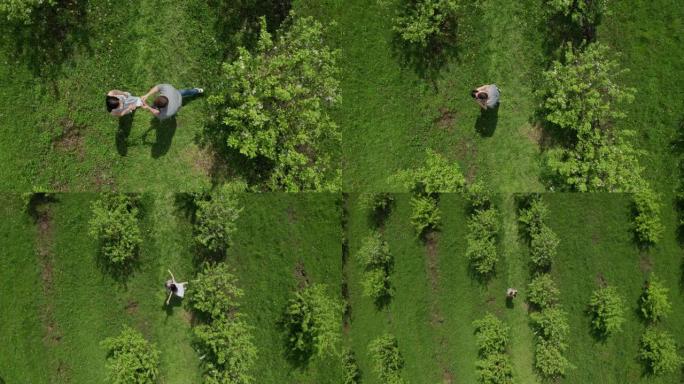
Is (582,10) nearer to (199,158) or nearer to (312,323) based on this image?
(199,158)

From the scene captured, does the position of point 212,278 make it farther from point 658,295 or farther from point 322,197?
point 658,295

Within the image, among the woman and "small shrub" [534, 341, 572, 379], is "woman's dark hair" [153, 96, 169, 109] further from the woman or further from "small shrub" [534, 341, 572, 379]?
"small shrub" [534, 341, 572, 379]

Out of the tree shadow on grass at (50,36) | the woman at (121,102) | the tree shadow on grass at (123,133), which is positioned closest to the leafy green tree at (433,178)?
the woman at (121,102)

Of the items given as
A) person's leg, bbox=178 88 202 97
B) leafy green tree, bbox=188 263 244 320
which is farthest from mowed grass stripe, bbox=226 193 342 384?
person's leg, bbox=178 88 202 97

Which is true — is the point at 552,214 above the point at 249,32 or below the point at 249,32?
below

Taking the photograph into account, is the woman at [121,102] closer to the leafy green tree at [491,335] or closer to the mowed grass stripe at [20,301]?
the mowed grass stripe at [20,301]

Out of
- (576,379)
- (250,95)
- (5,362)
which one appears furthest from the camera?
(576,379)

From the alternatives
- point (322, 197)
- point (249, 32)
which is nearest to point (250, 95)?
point (249, 32)
